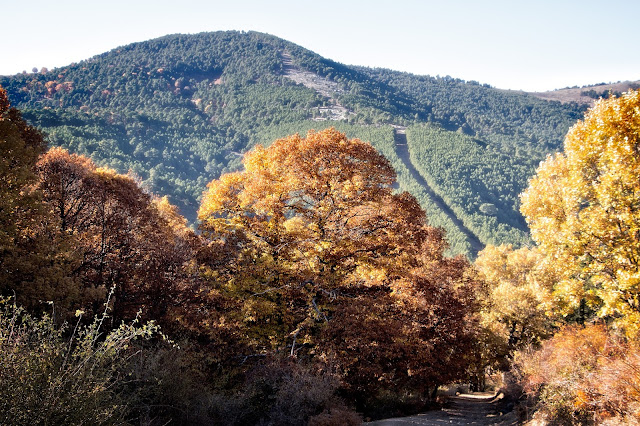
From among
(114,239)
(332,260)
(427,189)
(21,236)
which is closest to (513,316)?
(332,260)

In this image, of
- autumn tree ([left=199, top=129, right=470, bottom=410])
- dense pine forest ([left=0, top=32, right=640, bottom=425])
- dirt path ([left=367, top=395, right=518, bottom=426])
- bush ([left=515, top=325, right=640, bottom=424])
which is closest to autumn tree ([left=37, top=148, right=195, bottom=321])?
dense pine forest ([left=0, top=32, right=640, bottom=425])

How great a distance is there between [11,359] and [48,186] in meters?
16.1

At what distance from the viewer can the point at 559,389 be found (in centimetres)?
1359

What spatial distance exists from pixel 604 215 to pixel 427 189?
136975mm

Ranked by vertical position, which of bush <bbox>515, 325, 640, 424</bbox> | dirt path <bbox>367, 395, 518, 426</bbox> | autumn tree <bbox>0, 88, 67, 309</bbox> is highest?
A: autumn tree <bbox>0, 88, 67, 309</bbox>

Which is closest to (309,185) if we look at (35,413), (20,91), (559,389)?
(559,389)

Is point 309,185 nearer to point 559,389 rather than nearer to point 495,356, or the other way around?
point 559,389

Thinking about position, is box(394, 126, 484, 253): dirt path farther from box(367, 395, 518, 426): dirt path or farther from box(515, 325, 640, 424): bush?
box(515, 325, 640, 424): bush

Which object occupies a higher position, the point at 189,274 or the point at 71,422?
the point at 71,422

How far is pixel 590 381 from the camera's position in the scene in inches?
446

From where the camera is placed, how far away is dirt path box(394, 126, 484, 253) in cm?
12481

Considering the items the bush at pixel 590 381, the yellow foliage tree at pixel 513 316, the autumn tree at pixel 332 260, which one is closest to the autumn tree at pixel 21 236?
the autumn tree at pixel 332 260

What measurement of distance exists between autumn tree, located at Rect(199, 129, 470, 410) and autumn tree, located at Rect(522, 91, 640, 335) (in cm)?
529

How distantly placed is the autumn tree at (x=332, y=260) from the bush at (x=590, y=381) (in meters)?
4.15
